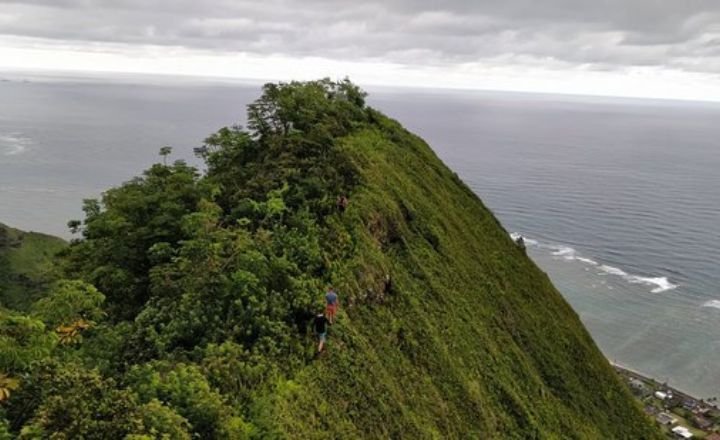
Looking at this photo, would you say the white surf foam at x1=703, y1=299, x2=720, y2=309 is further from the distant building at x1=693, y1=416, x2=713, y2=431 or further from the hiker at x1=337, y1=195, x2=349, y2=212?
the hiker at x1=337, y1=195, x2=349, y2=212

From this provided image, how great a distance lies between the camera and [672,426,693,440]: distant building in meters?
59.6

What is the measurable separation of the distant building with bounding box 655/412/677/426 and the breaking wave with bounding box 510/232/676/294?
2978 centimetres

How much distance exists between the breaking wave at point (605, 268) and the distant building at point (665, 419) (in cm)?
2978

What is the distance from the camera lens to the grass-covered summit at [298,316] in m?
11.6

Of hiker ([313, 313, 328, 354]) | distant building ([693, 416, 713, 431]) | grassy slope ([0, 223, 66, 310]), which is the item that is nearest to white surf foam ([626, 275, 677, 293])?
distant building ([693, 416, 713, 431])

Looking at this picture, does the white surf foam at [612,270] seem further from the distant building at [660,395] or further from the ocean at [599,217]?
the distant building at [660,395]

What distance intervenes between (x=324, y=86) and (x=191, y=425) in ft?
118

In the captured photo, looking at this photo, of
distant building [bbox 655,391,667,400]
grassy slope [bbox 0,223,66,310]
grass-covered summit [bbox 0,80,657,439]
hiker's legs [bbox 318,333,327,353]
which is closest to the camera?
grass-covered summit [bbox 0,80,657,439]

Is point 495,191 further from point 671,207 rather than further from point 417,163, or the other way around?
point 417,163

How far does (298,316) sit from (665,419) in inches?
2291

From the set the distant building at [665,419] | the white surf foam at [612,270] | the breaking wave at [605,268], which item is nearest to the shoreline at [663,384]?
the distant building at [665,419]

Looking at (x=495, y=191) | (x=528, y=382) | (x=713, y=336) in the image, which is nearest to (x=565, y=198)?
(x=495, y=191)

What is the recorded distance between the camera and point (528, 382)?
90.3ft

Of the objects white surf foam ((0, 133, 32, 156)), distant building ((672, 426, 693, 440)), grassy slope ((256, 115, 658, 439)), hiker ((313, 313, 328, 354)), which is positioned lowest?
distant building ((672, 426, 693, 440))
